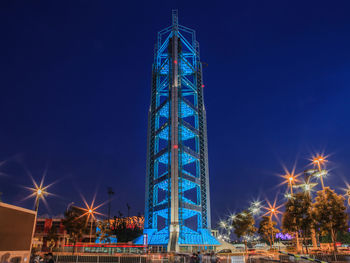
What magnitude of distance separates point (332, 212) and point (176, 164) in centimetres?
5202

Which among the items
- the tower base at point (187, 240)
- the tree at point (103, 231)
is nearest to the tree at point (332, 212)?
the tower base at point (187, 240)

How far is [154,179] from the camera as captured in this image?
310 feet

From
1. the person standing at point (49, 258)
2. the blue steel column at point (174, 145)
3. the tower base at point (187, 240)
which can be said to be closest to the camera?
the person standing at point (49, 258)

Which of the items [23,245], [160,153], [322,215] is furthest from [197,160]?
[23,245]

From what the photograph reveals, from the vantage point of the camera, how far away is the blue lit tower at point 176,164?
259 feet

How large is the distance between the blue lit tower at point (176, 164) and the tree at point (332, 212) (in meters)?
41.5

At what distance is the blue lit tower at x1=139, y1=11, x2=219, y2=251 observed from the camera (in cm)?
7881

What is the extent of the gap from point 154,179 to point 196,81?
1511 inches

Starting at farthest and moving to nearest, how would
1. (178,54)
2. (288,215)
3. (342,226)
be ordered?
(178,54), (288,215), (342,226)

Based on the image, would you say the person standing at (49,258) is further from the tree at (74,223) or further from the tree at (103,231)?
the tree at (103,231)

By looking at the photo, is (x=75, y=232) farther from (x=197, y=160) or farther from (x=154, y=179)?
(x=197, y=160)

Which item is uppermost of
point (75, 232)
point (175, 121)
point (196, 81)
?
point (196, 81)

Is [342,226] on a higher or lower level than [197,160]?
lower

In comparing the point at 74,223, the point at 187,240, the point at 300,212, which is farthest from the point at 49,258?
the point at 187,240
